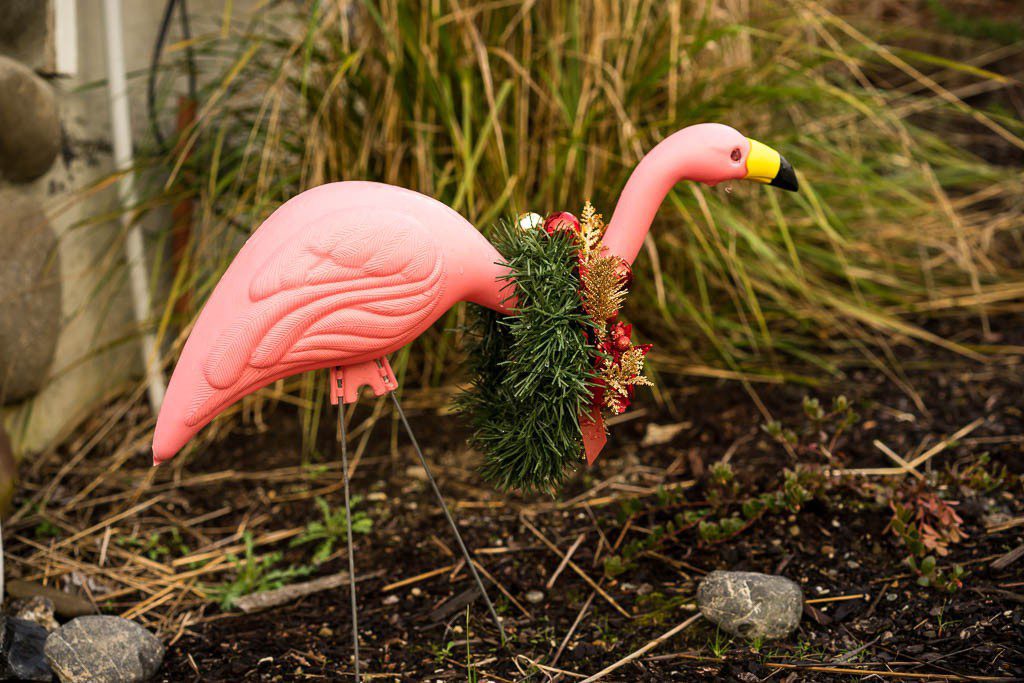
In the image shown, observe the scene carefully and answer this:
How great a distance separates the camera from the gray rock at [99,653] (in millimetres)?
1387

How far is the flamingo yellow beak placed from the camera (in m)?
1.42

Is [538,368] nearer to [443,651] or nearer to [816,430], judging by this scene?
[443,651]

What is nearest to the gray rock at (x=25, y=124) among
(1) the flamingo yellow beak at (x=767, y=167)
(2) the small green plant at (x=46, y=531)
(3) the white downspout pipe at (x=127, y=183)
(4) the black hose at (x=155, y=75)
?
(3) the white downspout pipe at (x=127, y=183)

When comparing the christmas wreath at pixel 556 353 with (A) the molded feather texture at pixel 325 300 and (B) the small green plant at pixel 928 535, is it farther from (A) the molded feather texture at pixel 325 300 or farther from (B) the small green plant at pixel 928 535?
(B) the small green plant at pixel 928 535

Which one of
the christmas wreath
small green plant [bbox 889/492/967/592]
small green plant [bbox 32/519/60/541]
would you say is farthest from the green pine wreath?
small green plant [bbox 32/519/60/541]

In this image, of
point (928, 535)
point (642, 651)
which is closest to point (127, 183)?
point (642, 651)

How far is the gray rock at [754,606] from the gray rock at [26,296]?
4.98 feet

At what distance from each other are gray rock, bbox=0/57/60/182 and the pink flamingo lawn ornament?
0.92 meters

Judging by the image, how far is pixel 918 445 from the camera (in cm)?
203

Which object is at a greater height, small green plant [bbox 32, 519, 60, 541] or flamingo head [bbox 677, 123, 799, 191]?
flamingo head [bbox 677, 123, 799, 191]

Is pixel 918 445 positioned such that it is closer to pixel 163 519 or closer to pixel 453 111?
pixel 453 111

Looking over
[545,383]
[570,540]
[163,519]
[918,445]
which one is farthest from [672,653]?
[163,519]

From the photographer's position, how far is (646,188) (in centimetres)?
141

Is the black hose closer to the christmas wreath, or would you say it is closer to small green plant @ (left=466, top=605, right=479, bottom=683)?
the christmas wreath
